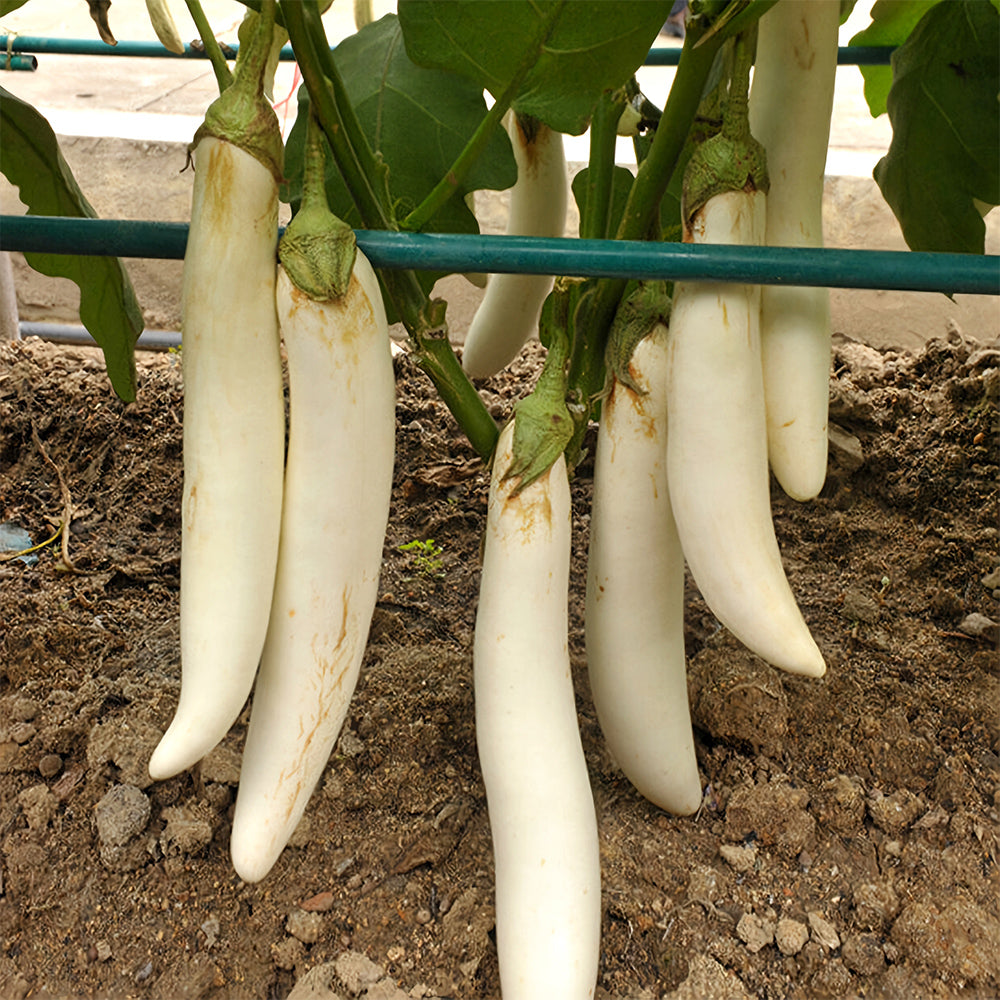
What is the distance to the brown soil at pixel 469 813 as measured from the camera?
612 millimetres

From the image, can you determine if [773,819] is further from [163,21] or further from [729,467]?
[163,21]

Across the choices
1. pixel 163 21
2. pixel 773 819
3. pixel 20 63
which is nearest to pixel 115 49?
pixel 20 63

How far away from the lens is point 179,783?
0.71 metres

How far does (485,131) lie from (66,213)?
1.10 feet

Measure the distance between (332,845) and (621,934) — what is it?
194mm

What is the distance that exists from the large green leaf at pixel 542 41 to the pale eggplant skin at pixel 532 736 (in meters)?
0.20

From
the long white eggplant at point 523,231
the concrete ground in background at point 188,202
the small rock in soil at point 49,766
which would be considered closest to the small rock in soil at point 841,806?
the long white eggplant at point 523,231

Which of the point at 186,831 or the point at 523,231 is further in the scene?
the point at 523,231

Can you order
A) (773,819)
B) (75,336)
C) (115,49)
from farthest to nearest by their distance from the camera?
(75,336), (115,49), (773,819)

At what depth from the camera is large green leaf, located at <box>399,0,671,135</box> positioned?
509 millimetres

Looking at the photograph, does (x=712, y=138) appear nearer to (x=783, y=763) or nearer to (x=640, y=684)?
(x=640, y=684)

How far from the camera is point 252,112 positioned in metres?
0.48

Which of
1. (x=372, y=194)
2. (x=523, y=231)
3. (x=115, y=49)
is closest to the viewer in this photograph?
(x=372, y=194)

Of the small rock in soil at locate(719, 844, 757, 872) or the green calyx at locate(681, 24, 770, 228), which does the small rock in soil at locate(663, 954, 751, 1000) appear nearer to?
the small rock in soil at locate(719, 844, 757, 872)
